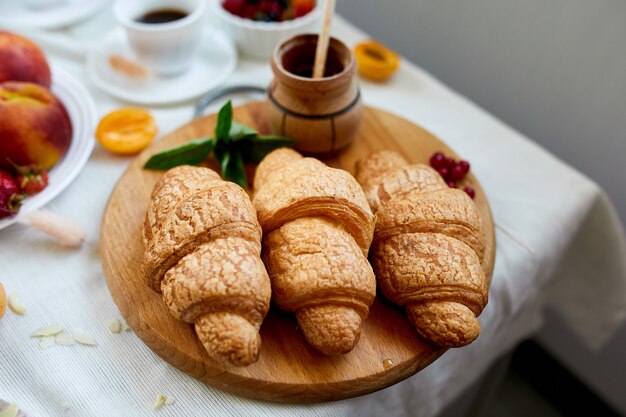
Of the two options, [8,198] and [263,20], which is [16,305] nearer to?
[8,198]

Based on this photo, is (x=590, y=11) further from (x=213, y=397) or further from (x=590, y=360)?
(x=213, y=397)

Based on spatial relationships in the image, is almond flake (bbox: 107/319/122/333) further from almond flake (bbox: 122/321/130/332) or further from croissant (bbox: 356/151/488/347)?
croissant (bbox: 356/151/488/347)

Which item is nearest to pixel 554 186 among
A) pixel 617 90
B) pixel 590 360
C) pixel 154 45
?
pixel 617 90

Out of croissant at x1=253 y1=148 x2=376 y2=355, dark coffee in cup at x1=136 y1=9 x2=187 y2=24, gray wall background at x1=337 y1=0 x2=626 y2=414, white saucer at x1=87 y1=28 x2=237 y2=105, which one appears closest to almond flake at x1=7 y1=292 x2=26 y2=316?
croissant at x1=253 y1=148 x2=376 y2=355

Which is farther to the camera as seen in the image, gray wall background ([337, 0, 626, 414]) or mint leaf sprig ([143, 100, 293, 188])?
gray wall background ([337, 0, 626, 414])

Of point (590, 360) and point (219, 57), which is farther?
point (590, 360)

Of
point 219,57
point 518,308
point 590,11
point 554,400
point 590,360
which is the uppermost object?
point 590,11

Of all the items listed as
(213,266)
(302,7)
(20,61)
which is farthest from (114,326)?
(302,7)
